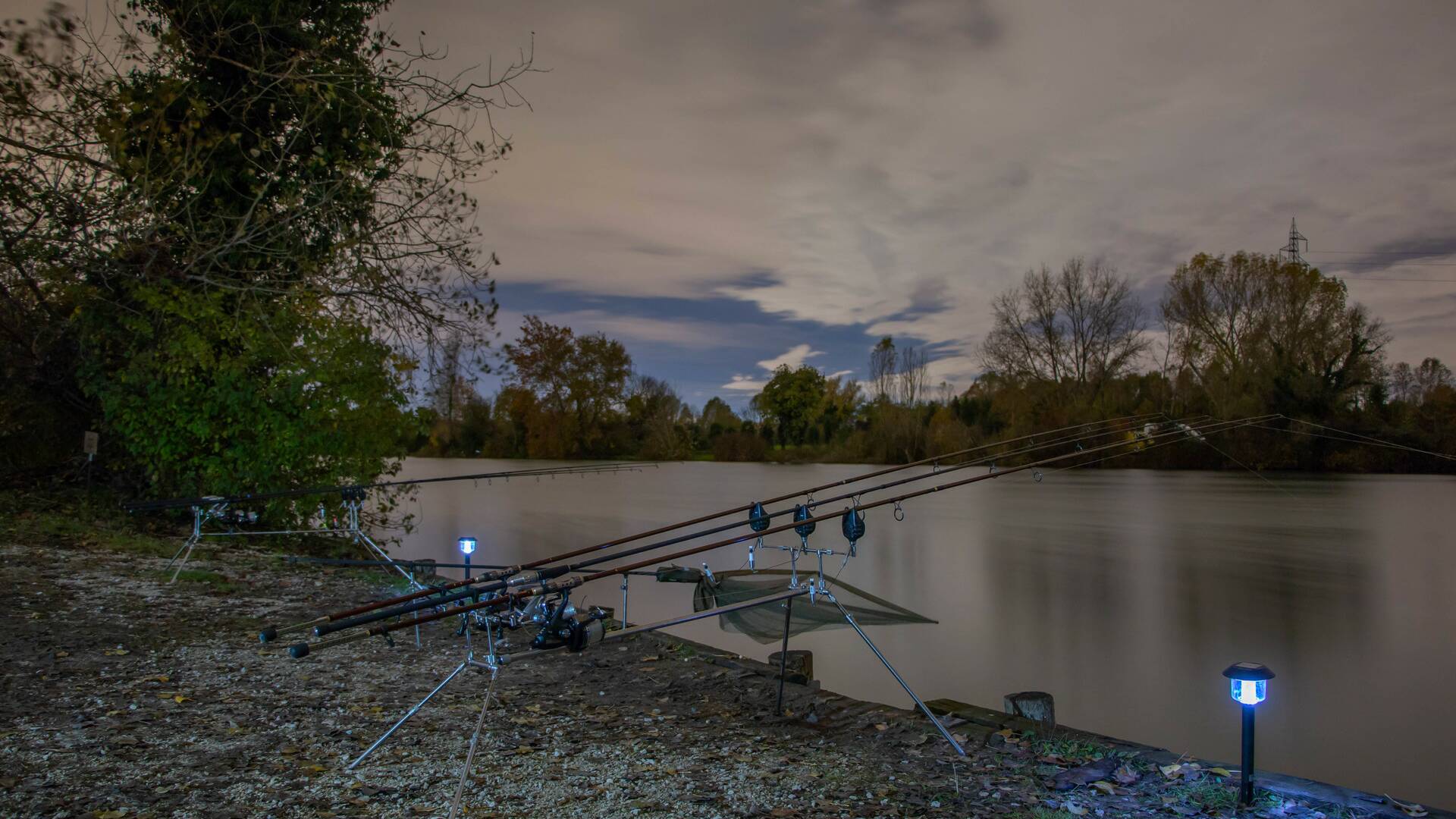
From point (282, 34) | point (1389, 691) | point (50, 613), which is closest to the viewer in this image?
point (50, 613)

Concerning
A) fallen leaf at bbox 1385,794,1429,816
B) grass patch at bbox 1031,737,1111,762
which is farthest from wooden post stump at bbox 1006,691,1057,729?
fallen leaf at bbox 1385,794,1429,816

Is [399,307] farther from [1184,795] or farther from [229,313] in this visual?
[1184,795]

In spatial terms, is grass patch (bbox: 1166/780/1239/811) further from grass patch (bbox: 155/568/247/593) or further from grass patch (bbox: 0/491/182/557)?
grass patch (bbox: 0/491/182/557)

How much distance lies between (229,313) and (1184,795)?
11.2 meters

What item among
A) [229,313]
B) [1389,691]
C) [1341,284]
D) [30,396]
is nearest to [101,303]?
[229,313]

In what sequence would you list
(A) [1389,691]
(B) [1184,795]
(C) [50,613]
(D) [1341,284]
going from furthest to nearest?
(D) [1341,284]
(A) [1389,691]
(C) [50,613]
(B) [1184,795]

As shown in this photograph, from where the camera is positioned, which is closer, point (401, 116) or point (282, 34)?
point (401, 116)

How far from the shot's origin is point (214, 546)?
10039mm

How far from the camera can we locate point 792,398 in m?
58.3

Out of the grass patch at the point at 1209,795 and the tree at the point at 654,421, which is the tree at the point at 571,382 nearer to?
the tree at the point at 654,421

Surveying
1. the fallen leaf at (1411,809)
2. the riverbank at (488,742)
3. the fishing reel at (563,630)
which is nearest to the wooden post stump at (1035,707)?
the riverbank at (488,742)

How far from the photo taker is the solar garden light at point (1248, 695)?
356 centimetres

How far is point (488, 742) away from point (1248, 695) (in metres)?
3.54

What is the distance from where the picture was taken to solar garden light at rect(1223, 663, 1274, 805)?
3.56 metres
